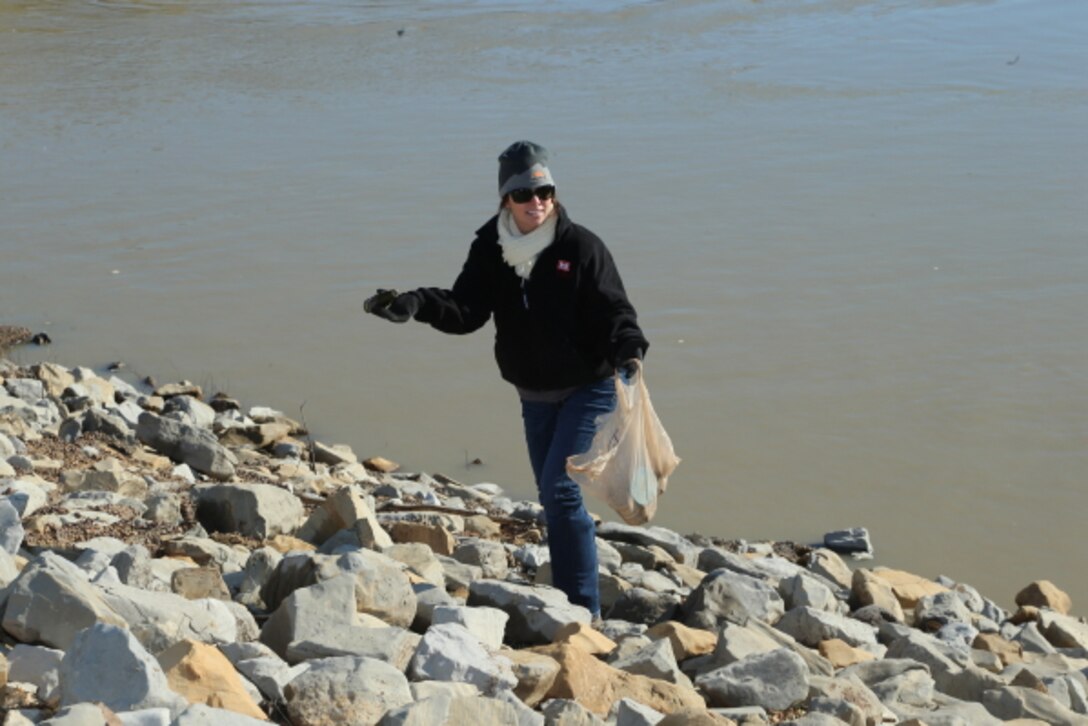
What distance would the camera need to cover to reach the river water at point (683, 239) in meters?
9.15

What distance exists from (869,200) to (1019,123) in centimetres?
397

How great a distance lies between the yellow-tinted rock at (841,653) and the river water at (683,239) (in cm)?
234

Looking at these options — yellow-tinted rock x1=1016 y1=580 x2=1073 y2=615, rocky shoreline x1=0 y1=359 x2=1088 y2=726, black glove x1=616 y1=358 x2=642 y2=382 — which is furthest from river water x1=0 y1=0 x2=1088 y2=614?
black glove x1=616 y1=358 x2=642 y2=382

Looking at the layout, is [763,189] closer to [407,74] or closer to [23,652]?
[407,74]

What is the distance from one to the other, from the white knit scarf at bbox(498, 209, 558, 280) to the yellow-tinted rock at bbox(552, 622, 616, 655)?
45.3 inches

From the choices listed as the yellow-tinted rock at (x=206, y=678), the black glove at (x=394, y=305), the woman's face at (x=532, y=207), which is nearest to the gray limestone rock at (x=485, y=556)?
the black glove at (x=394, y=305)

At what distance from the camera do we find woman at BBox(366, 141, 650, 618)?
5254mm

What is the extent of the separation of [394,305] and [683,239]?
7938mm

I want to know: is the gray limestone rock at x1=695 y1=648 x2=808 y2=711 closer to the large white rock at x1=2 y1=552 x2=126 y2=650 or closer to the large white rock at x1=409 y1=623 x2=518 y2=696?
the large white rock at x1=409 y1=623 x2=518 y2=696

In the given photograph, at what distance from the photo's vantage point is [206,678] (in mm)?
3857

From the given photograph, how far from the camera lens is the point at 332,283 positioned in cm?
1240

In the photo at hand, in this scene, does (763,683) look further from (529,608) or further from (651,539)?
(651,539)

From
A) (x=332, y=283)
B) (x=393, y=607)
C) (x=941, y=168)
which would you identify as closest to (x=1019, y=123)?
(x=941, y=168)

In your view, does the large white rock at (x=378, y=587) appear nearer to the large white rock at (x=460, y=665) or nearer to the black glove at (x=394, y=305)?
the large white rock at (x=460, y=665)
